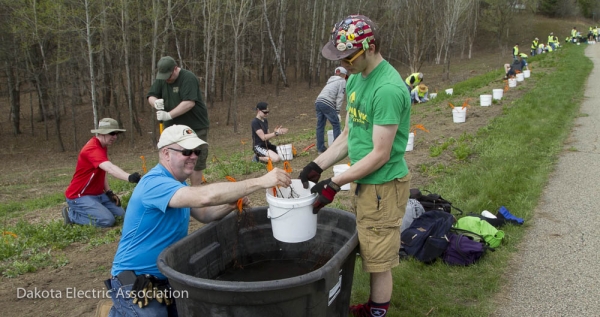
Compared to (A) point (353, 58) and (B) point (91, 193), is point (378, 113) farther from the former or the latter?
(B) point (91, 193)

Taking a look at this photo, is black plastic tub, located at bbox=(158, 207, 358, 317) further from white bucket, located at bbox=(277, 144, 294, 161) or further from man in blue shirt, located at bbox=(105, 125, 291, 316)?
white bucket, located at bbox=(277, 144, 294, 161)

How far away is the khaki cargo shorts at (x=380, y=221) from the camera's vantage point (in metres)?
2.78

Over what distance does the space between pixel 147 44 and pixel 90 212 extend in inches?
651

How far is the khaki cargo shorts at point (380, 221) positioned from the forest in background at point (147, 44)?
19580 millimetres

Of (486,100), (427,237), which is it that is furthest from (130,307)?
(486,100)

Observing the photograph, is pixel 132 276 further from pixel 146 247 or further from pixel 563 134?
pixel 563 134

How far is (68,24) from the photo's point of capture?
66.8ft

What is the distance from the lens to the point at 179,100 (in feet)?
19.5

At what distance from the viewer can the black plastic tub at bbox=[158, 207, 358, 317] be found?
2.15 meters

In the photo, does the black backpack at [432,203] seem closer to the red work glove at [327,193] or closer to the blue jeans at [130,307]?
the red work glove at [327,193]

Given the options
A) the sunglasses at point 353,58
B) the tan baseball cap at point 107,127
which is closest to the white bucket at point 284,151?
the tan baseball cap at point 107,127

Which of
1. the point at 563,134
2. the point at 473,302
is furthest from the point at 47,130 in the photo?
the point at 473,302

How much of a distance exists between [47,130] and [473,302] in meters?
25.5

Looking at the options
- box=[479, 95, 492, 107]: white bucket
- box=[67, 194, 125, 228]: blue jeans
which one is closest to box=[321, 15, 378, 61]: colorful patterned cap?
box=[67, 194, 125, 228]: blue jeans
